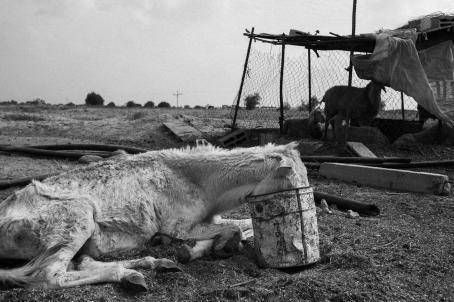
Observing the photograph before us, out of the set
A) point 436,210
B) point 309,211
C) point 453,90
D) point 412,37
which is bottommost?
point 436,210

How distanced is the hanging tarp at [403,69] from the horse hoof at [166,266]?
9407 millimetres

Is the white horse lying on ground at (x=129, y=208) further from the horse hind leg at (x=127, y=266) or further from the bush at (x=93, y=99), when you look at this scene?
the bush at (x=93, y=99)

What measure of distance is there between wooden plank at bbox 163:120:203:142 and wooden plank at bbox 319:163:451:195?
667 cm

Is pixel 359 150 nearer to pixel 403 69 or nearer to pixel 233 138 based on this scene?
pixel 403 69

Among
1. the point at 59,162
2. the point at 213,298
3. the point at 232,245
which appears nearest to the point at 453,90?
the point at 59,162

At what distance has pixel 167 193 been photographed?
16.6ft

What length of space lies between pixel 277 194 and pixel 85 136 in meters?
13.2

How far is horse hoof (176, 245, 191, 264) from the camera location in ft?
14.8

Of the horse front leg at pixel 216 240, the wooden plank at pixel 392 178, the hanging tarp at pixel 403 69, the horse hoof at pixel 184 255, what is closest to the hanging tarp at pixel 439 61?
the hanging tarp at pixel 403 69

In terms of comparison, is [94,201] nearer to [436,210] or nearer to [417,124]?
[436,210]

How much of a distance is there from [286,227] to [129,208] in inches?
55.6

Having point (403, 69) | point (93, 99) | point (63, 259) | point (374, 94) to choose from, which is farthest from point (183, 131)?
point (93, 99)

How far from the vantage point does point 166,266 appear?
4.20m

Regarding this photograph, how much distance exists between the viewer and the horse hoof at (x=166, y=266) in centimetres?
420
